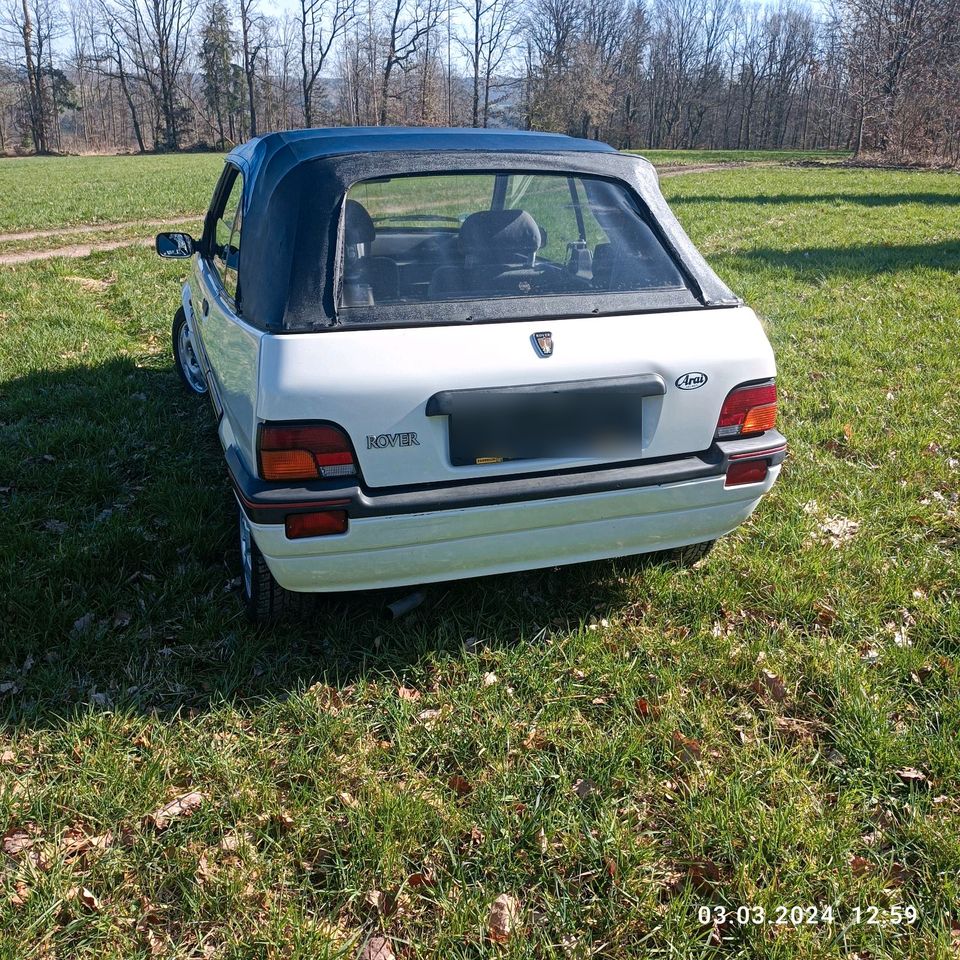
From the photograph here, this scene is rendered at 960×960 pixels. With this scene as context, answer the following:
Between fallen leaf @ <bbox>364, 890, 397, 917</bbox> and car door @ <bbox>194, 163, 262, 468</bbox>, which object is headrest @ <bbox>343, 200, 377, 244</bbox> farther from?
fallen leaf @ <bbox>364, 890, 397, 917</bbox>

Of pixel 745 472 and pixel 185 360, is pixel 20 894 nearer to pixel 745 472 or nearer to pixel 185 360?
pixel 745 472

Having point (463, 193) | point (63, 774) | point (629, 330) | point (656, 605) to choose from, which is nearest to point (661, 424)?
point (629, 330)

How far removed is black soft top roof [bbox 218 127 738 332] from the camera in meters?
2.52

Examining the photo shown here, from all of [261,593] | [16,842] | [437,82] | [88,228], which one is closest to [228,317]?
[261,593]

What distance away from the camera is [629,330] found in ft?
8.81

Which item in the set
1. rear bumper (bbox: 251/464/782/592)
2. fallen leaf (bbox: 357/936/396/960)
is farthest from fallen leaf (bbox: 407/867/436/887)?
rear bumper (bbox: 251/464/782/592)

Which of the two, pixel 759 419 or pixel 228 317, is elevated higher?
pixel 228 317

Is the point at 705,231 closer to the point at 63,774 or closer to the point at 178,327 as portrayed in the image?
the point at 178,327

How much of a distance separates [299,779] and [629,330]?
1821 millimetres

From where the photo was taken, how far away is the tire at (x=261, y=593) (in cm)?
293

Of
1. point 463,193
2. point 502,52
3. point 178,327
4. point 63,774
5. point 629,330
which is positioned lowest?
point 63,774

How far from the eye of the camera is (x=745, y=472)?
2.87 m

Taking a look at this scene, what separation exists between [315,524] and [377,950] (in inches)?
46.3
